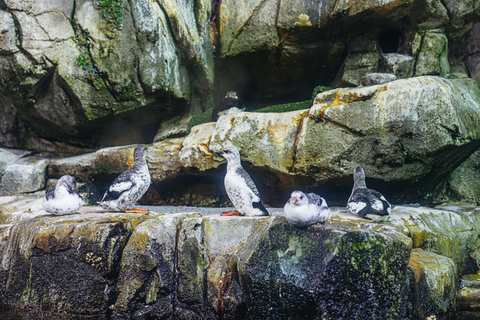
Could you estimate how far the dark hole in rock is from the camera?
9.79m

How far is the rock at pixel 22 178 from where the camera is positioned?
8.31m

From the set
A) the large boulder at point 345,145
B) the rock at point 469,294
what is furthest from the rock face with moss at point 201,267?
the large boulder at point 345,145

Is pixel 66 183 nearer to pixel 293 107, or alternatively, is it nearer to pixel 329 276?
pixel 329 276

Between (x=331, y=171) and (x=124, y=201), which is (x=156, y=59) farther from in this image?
(x=331, y=171)

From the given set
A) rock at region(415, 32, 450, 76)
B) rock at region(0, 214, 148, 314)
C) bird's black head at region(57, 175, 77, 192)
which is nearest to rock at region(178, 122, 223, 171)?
bird's black head at region(57, 175, 77, 192)

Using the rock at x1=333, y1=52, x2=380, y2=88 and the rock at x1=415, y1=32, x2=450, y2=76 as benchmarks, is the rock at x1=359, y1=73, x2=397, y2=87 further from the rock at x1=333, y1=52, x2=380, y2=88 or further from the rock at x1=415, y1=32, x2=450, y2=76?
the rock at x1=415, y1=32, x2=450, y2=76

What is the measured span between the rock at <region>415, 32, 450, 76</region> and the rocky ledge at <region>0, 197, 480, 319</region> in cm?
508

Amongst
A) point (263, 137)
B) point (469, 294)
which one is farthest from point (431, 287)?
point (263, 137)

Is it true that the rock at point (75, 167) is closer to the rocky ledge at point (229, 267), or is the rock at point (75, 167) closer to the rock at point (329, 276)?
the rocky ledge at point (229, 267)

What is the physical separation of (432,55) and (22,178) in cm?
1070

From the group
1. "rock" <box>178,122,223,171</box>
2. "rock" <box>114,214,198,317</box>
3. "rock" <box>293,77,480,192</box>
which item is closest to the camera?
"rock" <box>114,214,198,317</box>

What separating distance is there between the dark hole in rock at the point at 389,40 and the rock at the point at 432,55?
2.90 ft

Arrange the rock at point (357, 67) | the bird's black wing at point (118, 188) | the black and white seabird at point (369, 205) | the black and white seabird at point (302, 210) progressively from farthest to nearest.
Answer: the rock at point (357, 67), the bird's black wing at point (118, 188), the black and white seabird at point (369, 205), the black and white seabird at point (302, 210)

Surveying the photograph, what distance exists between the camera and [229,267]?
431cm
